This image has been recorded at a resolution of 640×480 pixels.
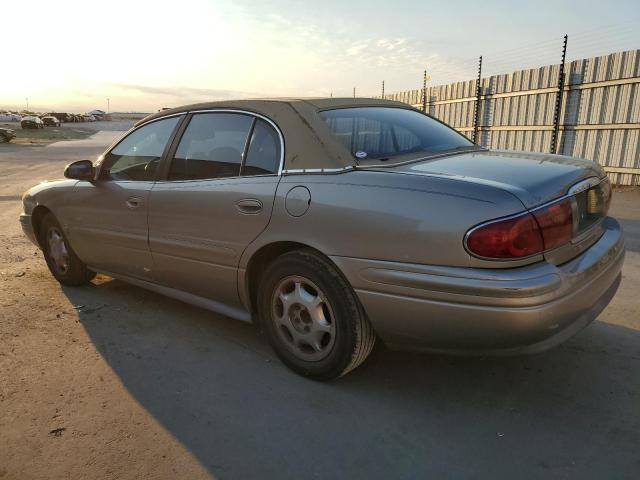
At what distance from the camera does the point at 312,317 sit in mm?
2746

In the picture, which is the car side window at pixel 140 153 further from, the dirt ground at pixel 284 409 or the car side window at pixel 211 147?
the dirt ground at pixel 284 409

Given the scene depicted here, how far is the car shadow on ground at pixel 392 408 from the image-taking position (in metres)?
2.18

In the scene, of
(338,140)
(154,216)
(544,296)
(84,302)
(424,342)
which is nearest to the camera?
(544,296)

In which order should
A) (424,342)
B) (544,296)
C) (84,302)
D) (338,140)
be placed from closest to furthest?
1. (544,296)
2. (424,342)
3. (338,140)
4. (84,302)

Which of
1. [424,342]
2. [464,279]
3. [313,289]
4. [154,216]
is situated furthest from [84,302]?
[464,279]

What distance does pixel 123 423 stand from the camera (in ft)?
8.23

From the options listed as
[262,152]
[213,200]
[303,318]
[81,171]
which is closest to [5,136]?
[81,171]

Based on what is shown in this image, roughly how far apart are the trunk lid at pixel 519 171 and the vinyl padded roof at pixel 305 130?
0.33m

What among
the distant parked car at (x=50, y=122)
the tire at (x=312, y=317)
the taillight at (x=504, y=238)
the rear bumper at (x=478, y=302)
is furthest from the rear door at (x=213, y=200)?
the distant parked car at (x=50, y=122)

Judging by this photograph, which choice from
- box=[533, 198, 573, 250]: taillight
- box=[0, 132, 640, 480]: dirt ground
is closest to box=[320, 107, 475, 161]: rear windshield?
box=[533, 198, 573, 250]: taillight

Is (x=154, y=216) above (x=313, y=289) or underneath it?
above

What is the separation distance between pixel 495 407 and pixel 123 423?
1.85m

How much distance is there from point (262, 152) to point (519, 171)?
1404mm

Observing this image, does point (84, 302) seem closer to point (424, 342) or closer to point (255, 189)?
point (255, 189)
